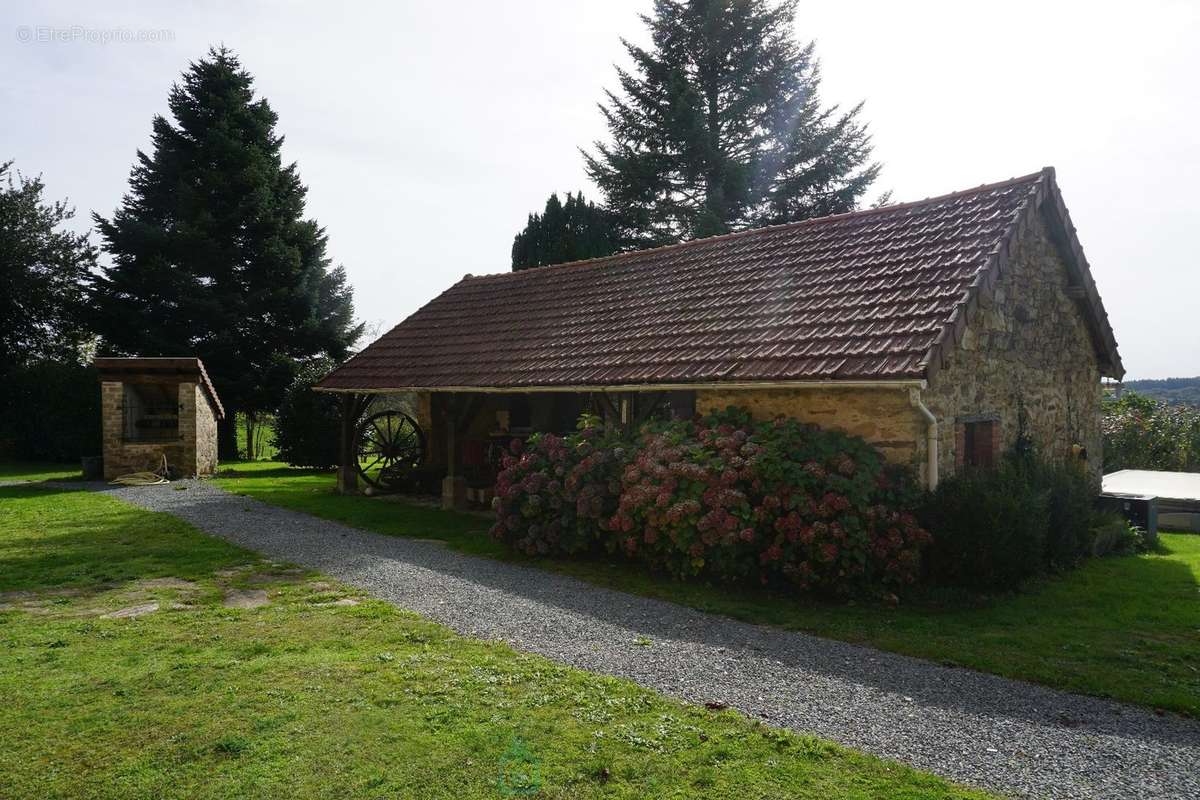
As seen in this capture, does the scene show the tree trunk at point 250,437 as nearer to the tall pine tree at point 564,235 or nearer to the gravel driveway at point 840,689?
the tall pine tree at point 564,235

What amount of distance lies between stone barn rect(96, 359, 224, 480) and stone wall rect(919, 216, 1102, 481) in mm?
16369

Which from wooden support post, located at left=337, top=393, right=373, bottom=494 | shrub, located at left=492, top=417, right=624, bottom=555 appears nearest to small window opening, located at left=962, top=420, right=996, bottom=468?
shrub, located at left=492, top=417, right=624, bottom=555

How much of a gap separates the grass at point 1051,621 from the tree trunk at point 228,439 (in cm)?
1858

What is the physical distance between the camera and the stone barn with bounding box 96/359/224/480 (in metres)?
18.2

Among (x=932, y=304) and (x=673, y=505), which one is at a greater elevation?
(x=932, y=304)

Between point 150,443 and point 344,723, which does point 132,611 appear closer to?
point 344,723

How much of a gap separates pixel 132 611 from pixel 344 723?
12.2 ft

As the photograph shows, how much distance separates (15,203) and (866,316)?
29299mm

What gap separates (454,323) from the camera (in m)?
16.5

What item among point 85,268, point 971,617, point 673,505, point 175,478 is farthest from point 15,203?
point 971,617

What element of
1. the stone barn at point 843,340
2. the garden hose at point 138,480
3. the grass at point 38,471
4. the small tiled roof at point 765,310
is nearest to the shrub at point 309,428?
the garden hose at point 138,480

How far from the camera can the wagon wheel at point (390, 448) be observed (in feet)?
53.9

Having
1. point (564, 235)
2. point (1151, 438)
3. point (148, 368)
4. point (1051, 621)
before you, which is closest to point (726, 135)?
point (564, 235)

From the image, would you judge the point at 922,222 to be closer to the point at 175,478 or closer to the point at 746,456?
the point at 746,456
